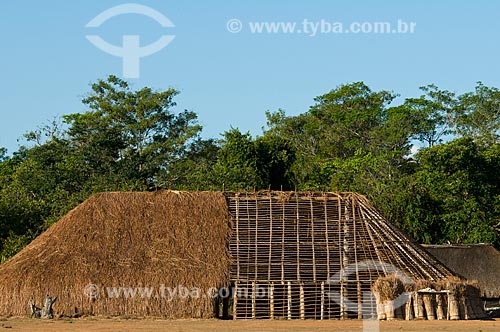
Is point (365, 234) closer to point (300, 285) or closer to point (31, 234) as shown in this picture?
point (300, 285)

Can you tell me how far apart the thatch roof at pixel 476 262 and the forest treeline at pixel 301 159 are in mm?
4414

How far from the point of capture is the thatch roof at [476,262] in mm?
34562

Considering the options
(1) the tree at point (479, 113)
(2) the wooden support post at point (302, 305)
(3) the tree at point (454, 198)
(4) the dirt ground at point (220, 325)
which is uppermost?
(1) the tree at point (479, 113)

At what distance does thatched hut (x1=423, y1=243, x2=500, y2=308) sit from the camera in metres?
34.6

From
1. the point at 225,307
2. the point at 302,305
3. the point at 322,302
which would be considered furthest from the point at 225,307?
the point at 322,302

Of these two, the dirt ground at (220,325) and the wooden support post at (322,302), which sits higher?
the wooden support post at (322,302)

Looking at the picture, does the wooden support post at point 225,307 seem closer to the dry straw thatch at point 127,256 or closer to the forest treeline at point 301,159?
the dry straw thatch at point 127,256

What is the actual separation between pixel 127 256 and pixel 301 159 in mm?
28390

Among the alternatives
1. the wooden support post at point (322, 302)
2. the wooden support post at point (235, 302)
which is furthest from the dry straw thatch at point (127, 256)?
the wooden support post at point (322, 302)

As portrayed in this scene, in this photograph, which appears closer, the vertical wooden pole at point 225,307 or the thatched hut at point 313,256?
the thatched hut at point 313,256

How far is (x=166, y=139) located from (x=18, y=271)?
3080 centimetres

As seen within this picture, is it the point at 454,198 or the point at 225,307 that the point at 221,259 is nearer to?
the point at 225,307

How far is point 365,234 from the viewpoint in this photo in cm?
2830

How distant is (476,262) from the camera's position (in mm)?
35156
